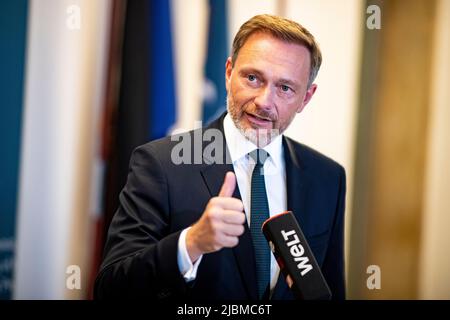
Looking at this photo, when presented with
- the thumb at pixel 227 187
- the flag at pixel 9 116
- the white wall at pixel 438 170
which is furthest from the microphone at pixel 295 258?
the white wall at pixel 438 170

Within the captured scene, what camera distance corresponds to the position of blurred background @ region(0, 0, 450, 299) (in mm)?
2164

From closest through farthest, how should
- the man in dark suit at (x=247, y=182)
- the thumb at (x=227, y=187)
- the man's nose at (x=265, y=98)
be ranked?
the thumb at (x=227, y=187) < the man in dark suit at (x=247, y=182) < the man's nose at (x=265, y=98)

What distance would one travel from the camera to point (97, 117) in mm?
2287

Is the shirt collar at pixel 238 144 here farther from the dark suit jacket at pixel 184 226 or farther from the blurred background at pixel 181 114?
the blurred background at pixel 181 114

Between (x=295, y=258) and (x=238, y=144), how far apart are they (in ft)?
1.66

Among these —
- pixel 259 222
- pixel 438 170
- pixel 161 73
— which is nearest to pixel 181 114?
pixel 161 73

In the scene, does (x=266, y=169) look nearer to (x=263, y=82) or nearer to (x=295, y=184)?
(x=295, y=184)

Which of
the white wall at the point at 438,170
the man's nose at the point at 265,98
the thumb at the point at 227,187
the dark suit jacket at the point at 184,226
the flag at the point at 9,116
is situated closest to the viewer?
the thumb at the point at 227,187

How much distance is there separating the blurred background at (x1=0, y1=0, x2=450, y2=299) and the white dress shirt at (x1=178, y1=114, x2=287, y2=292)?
0.51 metres

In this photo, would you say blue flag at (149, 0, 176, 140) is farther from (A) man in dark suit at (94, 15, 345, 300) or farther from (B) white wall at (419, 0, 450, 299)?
(B) white wall at (419, 0, 450, 299)

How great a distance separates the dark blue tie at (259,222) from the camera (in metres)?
1.50

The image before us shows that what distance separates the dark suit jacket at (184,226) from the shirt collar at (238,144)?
0.03 meters
